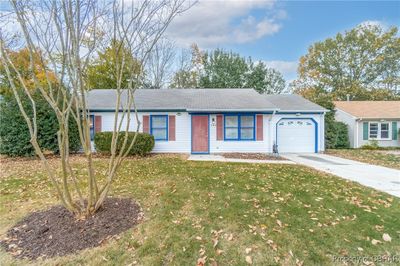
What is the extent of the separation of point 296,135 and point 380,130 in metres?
9.26

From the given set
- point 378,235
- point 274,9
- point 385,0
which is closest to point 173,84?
point 274,9

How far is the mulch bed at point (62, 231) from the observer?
319 centimetres

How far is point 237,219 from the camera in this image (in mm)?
3934

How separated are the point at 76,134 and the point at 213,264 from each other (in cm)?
1073

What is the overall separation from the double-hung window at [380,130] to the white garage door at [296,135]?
25.5ft

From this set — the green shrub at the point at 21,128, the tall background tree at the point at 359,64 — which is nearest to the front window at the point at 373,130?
the tall background tree at the point at 359,64

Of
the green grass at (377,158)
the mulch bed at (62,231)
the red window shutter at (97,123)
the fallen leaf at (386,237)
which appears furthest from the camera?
the red window shutter at (97,123)

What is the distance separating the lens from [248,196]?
16.2ft

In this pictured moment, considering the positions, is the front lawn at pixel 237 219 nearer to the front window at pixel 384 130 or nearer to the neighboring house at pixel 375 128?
the neighboring house at pixel 375 128

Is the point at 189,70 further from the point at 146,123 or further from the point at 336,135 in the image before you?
the point at 336,135

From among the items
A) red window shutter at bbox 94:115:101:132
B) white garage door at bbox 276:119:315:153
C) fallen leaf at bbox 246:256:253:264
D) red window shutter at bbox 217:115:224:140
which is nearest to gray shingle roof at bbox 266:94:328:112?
white garage door at bbox 276:119:315:153

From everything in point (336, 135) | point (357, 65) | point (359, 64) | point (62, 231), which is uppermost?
point (359, 64)

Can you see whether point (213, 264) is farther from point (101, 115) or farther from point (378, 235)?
point (101, 115)

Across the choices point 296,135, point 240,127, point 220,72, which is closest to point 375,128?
point 296,135
